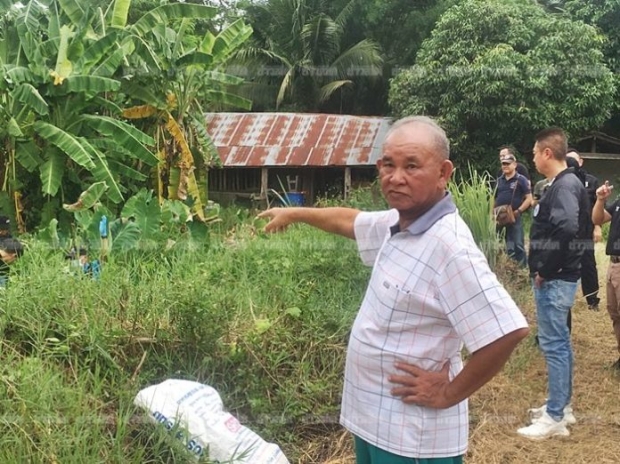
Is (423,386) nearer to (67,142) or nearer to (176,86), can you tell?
(67,142)

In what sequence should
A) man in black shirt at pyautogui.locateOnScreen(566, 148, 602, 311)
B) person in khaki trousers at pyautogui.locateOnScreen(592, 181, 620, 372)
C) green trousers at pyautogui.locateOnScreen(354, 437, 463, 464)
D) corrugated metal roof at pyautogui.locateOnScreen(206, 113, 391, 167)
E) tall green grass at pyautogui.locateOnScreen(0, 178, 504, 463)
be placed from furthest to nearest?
corrugated metal roof at pyautogui.locateOnScreen(206, 113, 391, 167) → man in black shirt at pyautogui.locateOnScreen(566, 148, 602, 311) → person in khaki trousers at pyautogui.locateOnScreen(592, 181, 620, 372) → tall green grass at pyautogui.locateOnScreen(0, 178, 504, 463) → green trousers at pyautogui.locateOnScreen(354, 437, 463, 464)

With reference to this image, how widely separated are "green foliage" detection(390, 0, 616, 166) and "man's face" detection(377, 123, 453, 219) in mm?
7652

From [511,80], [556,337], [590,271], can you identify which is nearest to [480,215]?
[590,271]

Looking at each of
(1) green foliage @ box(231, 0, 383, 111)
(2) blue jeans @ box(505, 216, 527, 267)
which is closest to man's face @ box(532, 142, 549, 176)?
(2) blue jeans @ box(505, 216, 527, 267)

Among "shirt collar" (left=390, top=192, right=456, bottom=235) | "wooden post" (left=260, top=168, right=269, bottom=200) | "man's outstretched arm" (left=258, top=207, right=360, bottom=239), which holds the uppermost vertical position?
"shirt collar" (left=390, top=192, right=456, bottom=235)

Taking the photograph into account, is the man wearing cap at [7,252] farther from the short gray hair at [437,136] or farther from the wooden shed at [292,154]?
the wooden shed at [292,154]

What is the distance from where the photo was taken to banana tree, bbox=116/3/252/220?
271 inches

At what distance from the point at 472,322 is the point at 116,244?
3.74 meters

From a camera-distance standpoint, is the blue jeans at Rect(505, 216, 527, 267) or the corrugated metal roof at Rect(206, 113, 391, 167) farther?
the corrugated metal roof at Rect(206, 113, 391, 167)

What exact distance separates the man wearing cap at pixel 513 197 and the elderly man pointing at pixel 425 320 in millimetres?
4403

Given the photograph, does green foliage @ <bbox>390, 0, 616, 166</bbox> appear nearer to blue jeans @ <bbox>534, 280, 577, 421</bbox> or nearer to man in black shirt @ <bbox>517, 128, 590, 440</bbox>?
man in black shirt @ <bbox>517, 128, 590, 440</bbox>

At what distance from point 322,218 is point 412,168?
507 mm

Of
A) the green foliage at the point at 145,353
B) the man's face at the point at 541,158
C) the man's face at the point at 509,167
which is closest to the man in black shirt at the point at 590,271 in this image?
the man's face at the point at 509,167

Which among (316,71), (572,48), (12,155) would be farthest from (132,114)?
(316,71)
